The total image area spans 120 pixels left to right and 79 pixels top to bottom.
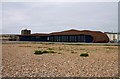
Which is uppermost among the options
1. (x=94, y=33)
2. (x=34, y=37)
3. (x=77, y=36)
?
(x=94, y=33)

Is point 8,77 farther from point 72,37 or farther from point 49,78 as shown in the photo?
point 72,37

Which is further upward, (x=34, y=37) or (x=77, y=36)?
(x=77, y=36)

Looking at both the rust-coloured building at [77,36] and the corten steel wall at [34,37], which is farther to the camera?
the corten steel wall at [34,37]

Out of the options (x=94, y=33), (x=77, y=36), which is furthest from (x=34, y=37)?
(x=94, y=33)

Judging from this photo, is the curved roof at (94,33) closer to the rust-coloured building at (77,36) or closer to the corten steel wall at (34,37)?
the rust-coloured building at (77,36)

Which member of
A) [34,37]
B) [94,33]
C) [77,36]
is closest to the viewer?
[94,33]

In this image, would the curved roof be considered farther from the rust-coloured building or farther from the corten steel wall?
the corten steel wall

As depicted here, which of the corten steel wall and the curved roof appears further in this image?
the corten steel wall

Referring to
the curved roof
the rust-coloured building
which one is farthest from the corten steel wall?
the curved roof

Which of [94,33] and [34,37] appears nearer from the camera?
[94,33]

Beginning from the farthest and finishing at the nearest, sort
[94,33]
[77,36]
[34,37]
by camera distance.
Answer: [34,37], [77,36], [94,33]

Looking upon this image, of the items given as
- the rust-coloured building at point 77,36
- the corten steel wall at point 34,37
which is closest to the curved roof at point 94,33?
the rust-coloured building at point 77,36

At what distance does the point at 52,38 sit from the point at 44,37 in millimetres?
3578

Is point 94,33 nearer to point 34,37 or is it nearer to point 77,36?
point 77,36
